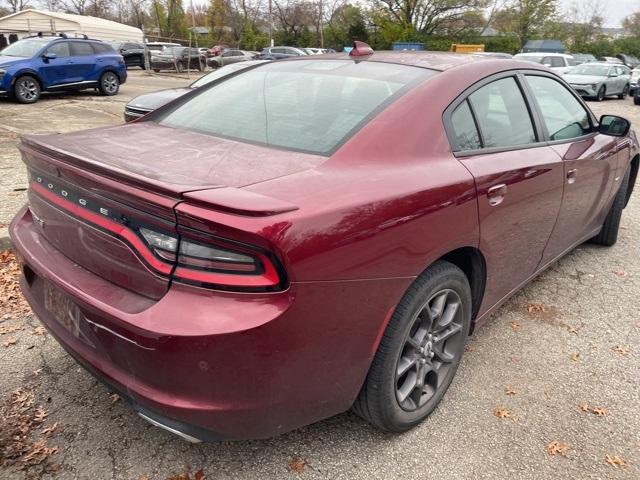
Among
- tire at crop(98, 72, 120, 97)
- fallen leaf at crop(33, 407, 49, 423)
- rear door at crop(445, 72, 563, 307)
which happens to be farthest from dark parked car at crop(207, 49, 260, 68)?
fallen leaf at crop(33, 407, 49, 423)

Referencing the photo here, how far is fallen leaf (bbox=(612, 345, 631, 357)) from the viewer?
9.94 feet

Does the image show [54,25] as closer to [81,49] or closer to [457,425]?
[81,49]

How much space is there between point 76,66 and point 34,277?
13.7m

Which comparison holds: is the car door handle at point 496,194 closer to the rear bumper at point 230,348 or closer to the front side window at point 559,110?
the rear bumper at point 230,348

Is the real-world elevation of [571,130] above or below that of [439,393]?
above

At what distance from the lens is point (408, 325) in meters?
2.08

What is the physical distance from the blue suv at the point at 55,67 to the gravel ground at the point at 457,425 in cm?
1141

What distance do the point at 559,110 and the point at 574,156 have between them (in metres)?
0.40

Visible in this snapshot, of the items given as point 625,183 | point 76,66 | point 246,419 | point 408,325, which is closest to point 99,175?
point 246,419

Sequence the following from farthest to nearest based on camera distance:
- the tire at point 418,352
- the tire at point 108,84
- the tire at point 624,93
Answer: the tire at point 624,93 < the tire at point 108,84 < the tire at point 418,352

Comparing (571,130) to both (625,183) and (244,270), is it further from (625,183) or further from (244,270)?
(244,270)

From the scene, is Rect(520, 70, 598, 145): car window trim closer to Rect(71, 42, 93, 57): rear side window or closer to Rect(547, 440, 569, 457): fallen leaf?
Rect(547, 440, 569, 457): fallen leaf

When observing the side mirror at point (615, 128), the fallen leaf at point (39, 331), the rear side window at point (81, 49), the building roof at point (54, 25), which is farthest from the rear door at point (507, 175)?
the building roof at point (54, 25)

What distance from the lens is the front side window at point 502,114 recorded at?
2580mm
